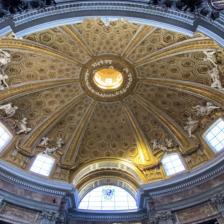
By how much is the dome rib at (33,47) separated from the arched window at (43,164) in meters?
6.15

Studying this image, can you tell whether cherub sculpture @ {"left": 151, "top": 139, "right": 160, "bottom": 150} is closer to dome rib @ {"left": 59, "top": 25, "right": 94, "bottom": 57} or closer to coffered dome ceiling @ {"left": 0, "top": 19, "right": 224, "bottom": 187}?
coffered dome ceiling @ {"left": 0, "top": 19, "right": 224, "bottom": 187}

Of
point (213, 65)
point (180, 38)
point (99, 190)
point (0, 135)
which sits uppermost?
point (180, 38)

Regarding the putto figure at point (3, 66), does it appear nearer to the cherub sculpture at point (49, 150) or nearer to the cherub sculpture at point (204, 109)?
the cherub sculpture at point (49, 150)

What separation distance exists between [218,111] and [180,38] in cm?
472

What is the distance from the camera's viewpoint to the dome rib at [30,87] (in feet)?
64.6

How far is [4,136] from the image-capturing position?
62.6 ft

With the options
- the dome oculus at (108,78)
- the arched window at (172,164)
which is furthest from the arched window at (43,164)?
the arched window at (172,164)

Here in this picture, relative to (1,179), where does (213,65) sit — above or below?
above

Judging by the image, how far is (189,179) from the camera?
16.6 metres

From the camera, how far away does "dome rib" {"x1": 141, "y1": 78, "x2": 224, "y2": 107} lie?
18.8 meters

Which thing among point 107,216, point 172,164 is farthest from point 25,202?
point 172,164

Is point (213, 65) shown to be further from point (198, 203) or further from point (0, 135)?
point (0, 135)

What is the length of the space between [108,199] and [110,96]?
704 cm

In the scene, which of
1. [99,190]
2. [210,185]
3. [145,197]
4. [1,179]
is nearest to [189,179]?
[210,185]
